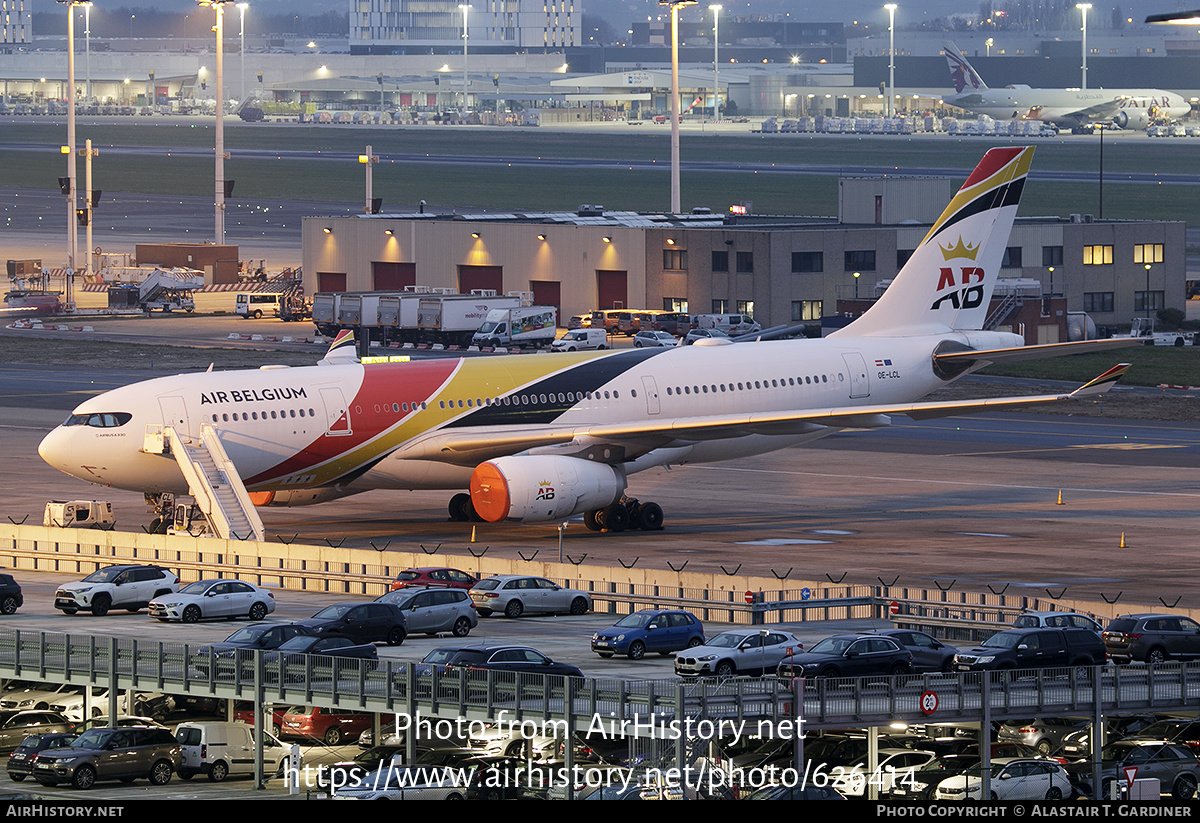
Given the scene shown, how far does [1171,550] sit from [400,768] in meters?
33.3

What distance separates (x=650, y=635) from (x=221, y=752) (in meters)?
9.98

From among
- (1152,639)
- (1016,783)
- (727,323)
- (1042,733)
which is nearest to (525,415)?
(1152,639)

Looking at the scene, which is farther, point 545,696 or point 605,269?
point 605,269

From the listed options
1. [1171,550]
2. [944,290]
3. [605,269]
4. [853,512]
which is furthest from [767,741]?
[605,269]

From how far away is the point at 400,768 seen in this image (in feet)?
123

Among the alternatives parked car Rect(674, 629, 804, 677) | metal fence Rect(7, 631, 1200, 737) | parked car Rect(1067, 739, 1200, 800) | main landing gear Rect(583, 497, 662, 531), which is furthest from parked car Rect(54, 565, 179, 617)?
parked car Rect(1067, 739, 1200, 800)

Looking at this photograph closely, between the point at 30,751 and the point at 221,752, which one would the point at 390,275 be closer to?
the point at 221,752

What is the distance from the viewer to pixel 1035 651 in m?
42.0

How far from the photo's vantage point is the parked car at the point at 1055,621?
44.8 metres

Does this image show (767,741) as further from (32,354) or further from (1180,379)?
(32,354)

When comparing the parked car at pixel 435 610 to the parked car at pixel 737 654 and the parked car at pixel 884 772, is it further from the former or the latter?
the parked car at pixel 884 772

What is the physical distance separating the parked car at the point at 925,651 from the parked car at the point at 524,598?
12.2m

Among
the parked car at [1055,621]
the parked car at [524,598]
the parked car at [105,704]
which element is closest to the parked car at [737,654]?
the parked car at [1055,621]

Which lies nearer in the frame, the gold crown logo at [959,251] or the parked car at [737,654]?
the parked car at [737,654]
